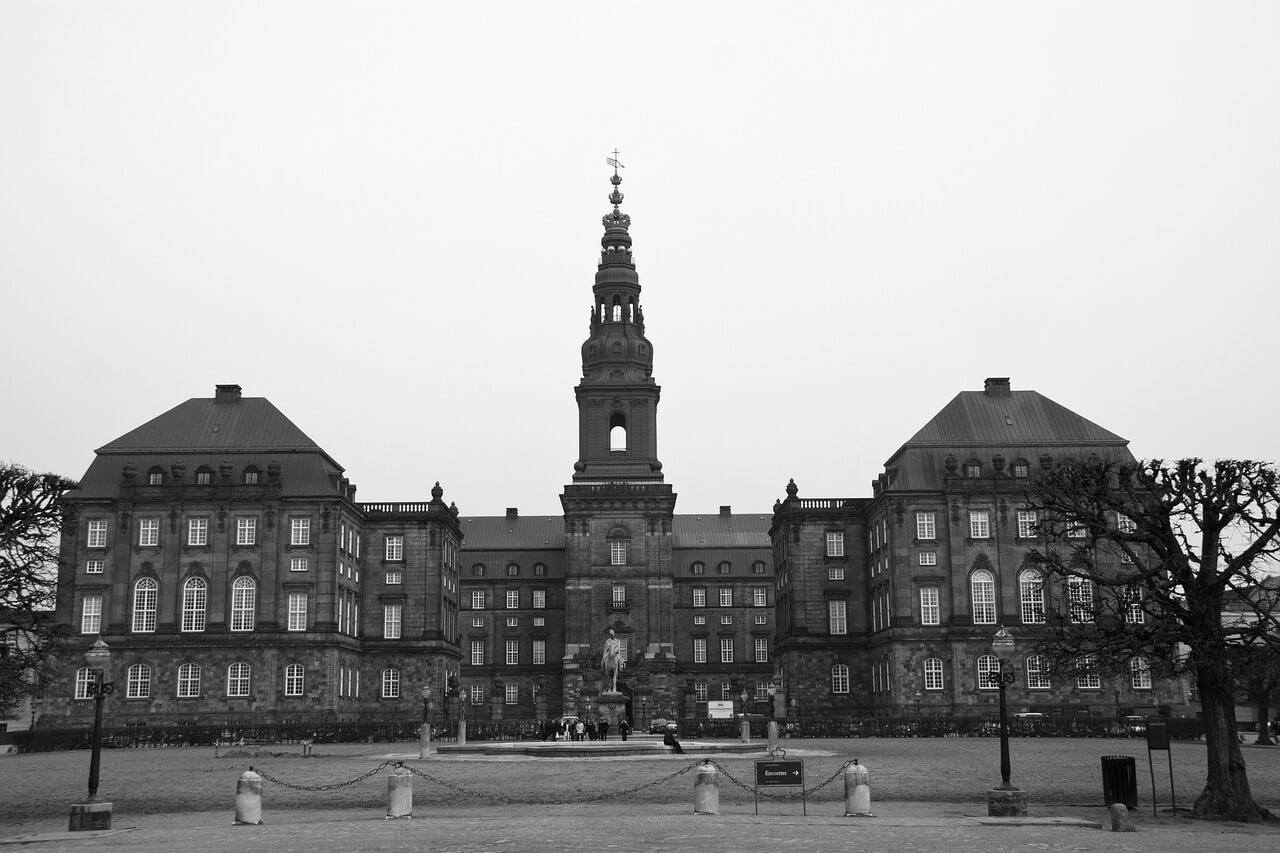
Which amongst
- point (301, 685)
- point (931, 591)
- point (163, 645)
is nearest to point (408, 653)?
point (301, 685)

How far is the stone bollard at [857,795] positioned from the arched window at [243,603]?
6598cm

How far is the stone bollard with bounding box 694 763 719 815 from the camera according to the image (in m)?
32.7

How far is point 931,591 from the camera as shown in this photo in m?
93.1

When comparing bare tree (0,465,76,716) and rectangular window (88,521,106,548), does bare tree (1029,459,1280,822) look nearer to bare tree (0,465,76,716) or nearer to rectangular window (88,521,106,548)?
bare tree (0,465,76,716)

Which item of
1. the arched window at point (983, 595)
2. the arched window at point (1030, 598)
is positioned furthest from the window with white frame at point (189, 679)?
the arched window at point (1030, 598)

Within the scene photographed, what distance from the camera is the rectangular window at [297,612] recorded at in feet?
301

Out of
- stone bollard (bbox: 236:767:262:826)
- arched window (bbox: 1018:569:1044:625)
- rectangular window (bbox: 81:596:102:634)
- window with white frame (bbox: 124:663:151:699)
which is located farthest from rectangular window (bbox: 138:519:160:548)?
stone bollard (bbox: 236:767:262:826)

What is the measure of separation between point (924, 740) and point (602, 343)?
5491 cm

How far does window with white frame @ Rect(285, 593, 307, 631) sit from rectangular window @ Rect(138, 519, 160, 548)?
961 cm

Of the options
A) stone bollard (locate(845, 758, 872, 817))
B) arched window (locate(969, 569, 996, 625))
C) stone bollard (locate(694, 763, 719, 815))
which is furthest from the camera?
arched window (locate(969, 569, 996, 625))

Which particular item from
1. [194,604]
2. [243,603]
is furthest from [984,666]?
[194,604]

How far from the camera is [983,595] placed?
92.6 m

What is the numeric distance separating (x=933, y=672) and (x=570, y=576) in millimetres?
32320

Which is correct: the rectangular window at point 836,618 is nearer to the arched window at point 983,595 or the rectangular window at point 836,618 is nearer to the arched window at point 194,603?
the arched window at point 983,595
